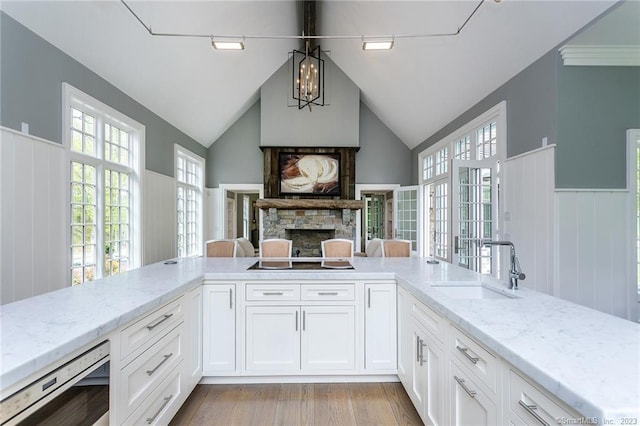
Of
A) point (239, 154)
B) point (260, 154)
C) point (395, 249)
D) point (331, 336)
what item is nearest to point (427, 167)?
point (395, 249)

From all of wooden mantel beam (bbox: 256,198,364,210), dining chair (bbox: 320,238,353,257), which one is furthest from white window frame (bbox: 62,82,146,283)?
wooden mantel beam (bbox: 256,198,364,210)

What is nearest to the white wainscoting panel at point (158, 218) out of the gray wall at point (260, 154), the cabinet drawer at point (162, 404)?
the gray wall at point (260, 154)

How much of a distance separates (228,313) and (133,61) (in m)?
2.96

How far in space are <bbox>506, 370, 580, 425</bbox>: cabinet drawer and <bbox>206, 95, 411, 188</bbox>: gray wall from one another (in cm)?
597

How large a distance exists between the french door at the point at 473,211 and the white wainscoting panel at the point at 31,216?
12.8 ft

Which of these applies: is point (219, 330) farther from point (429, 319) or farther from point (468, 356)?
point (468, 356)

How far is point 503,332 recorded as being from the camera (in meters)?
1.05

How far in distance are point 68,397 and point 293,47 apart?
6458 millimetres

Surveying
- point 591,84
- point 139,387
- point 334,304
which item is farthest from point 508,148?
point 139,387

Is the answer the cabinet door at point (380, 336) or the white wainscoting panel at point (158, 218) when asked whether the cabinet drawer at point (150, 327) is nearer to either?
the cabinet door at point (380, 336)

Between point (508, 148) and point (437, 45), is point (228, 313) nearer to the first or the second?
point (508, 148)

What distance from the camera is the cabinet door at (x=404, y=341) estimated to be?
199 cm

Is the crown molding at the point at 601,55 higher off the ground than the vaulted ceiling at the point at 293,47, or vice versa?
the vaulted ceiling at the point at 293,47

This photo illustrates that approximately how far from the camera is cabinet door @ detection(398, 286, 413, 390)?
199 cm
